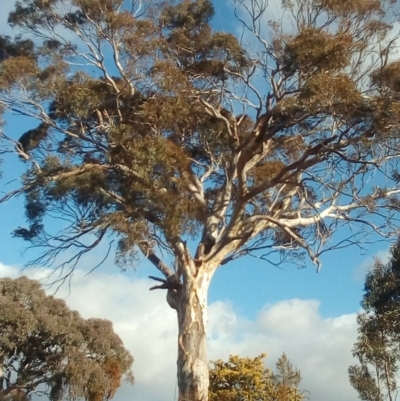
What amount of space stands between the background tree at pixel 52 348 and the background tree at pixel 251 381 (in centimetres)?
712

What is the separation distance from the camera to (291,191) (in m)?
12.1

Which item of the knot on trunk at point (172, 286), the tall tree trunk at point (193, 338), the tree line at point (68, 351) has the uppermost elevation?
the tree line at point (68, 351)

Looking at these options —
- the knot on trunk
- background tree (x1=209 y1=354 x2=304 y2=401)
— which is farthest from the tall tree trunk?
background tree (x1=209 y1=354 x2=304 y2=401)

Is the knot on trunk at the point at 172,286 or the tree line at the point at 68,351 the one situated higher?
the tree line at the point at 68,351

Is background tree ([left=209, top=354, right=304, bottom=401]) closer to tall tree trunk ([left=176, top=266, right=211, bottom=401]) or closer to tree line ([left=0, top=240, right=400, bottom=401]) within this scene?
tree line ([left=0, top=240, right=400, bottom=401])

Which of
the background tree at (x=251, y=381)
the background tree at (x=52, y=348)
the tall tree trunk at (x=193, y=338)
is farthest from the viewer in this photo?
the background tree at (x=52, y=348)

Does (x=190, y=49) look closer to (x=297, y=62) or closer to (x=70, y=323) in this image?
(x=297, y=62)

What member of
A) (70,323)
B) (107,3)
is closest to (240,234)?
(107,3)

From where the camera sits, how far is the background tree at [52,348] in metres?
21.3

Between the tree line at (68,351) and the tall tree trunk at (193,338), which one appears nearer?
the tall tree trunk at (193,338)

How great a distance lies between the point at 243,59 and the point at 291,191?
2.35 m

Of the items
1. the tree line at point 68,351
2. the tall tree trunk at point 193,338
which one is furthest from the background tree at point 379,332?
the tall tree trunk at point 193,338

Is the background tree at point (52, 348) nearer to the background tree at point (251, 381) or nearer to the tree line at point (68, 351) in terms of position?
the tree line at point (68, 351)

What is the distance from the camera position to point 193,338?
1023cm
